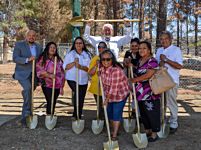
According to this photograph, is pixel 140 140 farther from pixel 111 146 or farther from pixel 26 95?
pixel 26 95

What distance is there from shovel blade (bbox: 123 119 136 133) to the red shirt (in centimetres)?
98

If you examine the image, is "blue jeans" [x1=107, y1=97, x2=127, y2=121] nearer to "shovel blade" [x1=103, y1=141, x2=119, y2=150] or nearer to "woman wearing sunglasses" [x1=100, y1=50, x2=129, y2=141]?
"woman wearing sunglasses" [x1=100, y1=50, x2=129, y2=141]

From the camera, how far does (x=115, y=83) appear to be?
546 cm

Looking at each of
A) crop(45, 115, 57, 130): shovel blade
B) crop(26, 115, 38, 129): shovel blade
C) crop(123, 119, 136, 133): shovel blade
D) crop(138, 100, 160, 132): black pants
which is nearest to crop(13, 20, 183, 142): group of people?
crop(138, 100, 160, 132): black pants

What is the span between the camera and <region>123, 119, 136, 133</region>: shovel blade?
6.36m

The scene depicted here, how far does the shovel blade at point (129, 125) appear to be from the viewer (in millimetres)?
6359

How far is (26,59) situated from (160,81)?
2415 millimetres

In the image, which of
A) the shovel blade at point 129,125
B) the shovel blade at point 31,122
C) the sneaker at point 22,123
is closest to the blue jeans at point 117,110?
the shovel blade at point 129,125

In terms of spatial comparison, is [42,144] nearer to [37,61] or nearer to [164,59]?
[37,61]

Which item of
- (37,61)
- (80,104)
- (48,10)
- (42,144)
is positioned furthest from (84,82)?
(48,10)

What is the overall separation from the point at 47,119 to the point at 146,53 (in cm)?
229

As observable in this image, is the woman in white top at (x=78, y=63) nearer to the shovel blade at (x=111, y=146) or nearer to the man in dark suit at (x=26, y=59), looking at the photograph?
the man in dark suit at (x=26, y=59)

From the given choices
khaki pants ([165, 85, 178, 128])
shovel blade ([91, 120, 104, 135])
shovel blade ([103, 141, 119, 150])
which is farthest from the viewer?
shovel blade ([91, 120, 104, 135])

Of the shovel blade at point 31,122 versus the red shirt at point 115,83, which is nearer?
the red shirt at point 115,83
